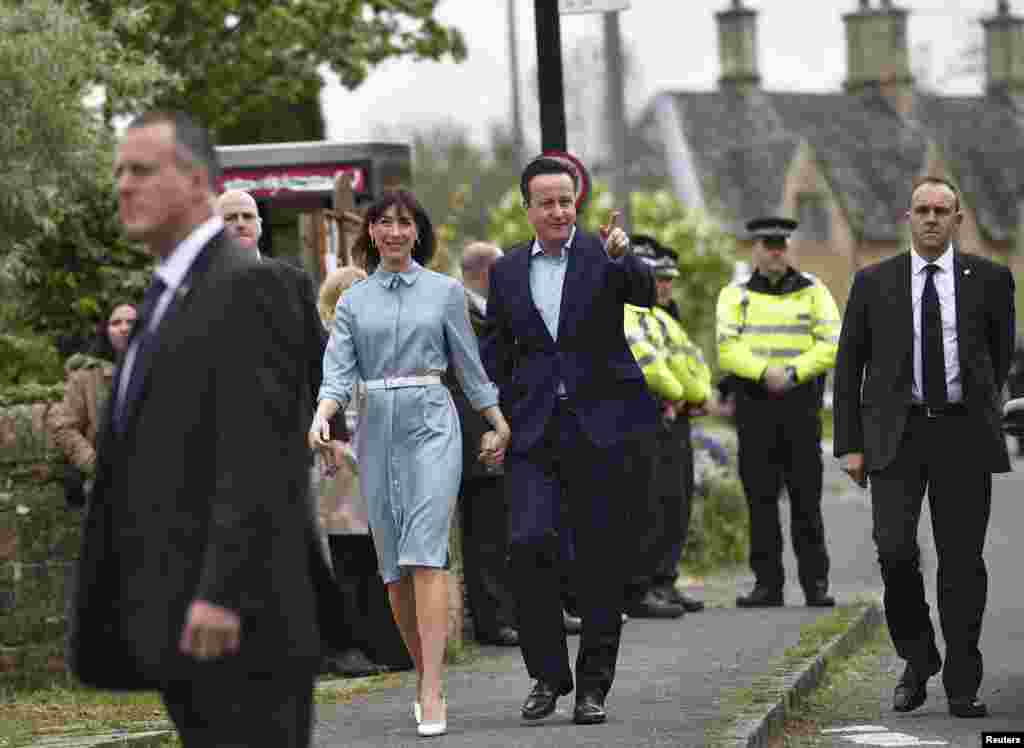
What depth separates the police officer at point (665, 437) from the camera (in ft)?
45.3

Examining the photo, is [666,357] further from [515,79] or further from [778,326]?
[515,79]

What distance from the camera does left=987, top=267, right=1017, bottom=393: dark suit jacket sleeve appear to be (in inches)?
387

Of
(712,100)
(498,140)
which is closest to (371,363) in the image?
(712,100)

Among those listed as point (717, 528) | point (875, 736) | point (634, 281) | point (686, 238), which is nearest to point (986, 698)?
point (875, 736)

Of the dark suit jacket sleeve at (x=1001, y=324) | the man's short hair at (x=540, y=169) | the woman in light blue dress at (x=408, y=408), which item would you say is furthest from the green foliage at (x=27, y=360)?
the dark suit jacket sleeve at (x=1001, y=324)

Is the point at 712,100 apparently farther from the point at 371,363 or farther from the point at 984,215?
the point at 371,363

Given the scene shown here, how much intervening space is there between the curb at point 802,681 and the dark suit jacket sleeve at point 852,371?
40.2 inches

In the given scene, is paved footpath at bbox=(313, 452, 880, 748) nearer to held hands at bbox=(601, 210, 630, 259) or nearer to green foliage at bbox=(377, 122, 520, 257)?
held hands at bbox=(601, 210, 630, 259)

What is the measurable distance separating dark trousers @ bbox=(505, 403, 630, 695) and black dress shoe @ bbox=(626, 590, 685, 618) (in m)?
4.27

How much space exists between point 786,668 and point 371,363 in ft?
8.34

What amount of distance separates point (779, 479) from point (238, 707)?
9854 millimetres

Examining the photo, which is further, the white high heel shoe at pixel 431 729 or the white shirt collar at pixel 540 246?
the white shirt collar at pixel 540 246

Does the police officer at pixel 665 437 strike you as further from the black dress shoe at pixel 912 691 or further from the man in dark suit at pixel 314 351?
the black dress shoe at pixel 912 691

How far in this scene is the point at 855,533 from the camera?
22328 mm
